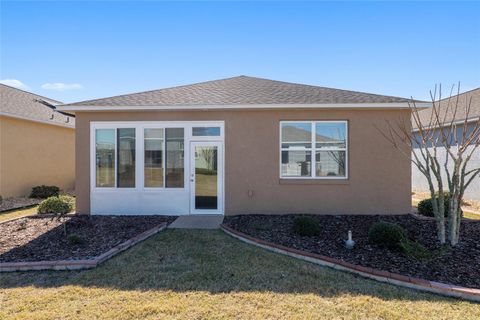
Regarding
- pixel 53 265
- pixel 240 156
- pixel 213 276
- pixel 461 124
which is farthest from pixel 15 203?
pixel 461 124

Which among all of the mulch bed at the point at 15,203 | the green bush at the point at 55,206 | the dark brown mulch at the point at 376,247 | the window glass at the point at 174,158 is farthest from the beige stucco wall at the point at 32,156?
the dark brown mulch at the point at 376,247

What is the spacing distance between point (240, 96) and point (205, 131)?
1.65 metres

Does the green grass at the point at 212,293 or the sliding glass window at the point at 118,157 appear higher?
the sliding glass window at the point at 118,157

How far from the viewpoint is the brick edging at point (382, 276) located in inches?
156

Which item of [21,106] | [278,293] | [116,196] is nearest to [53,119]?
[21,106]

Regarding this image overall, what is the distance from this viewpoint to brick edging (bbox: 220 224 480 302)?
3961 mm

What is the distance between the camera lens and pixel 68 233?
6.83 m

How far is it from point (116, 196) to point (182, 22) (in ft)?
21.6

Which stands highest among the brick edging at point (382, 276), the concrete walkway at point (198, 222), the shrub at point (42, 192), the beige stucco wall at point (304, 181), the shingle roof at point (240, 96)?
the shingle roof at point (240, 96)

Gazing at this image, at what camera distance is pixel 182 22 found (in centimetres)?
1012

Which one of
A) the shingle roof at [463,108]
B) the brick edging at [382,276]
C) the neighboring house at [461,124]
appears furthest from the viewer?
the shingle roof at [463,108]

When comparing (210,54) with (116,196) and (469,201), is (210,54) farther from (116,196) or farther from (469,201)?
(469,201)

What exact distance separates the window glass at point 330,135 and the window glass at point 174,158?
4.28 meters

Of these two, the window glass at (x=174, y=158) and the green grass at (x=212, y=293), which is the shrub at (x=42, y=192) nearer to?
the window glass at (x=174, y=158)
